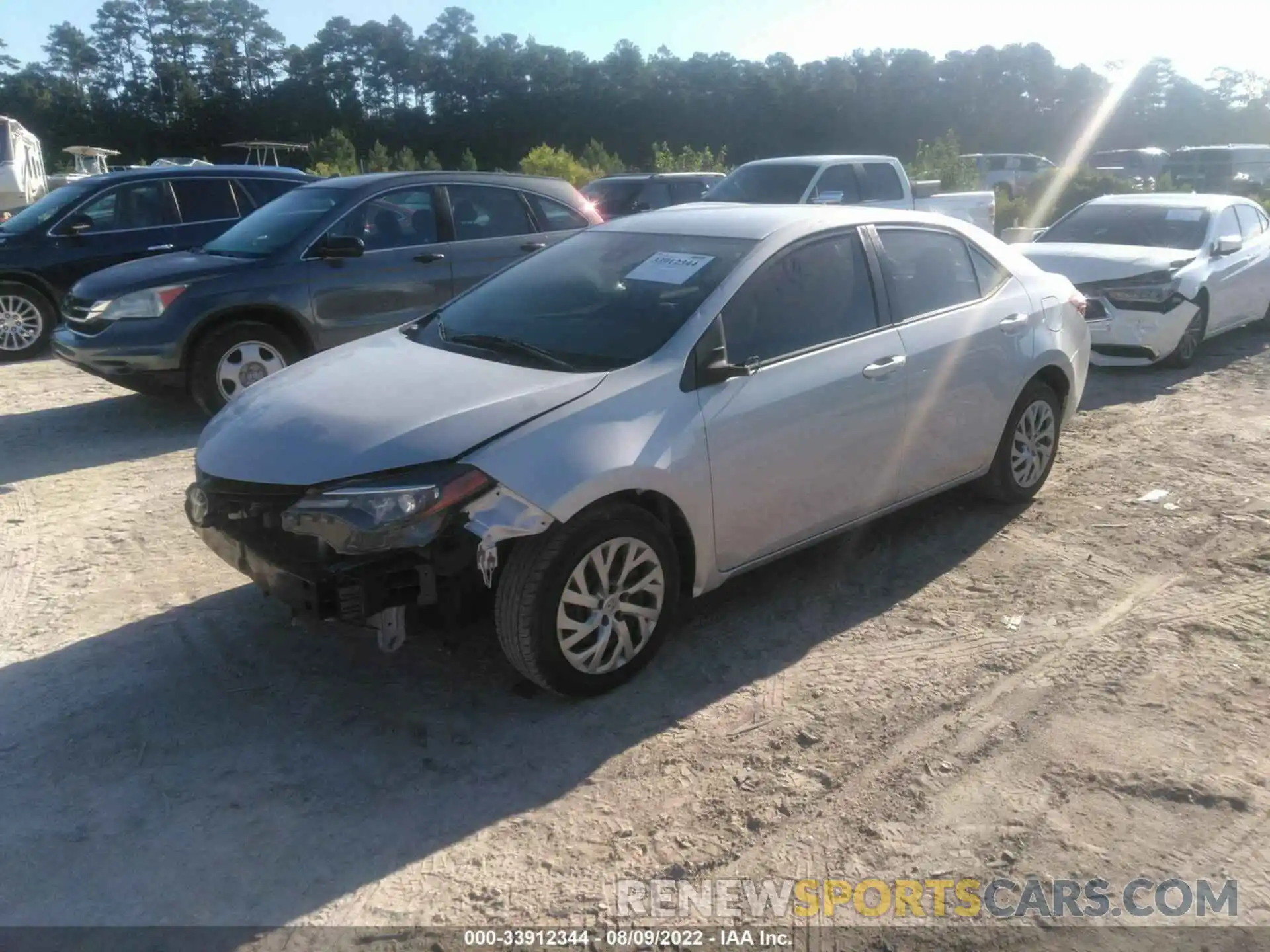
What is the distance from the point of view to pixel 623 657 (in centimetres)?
394

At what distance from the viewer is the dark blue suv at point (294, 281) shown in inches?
288

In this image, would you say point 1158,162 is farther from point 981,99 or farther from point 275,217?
point 981,99

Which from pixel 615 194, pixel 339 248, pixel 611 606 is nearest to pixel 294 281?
pixel 339 248

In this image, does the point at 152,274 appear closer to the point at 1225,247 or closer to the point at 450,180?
the point at 450,180

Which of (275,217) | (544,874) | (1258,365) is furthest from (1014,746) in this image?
(1258,365)

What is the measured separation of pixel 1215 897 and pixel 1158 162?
114 feet

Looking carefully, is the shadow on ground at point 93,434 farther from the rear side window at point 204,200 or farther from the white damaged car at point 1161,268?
the white damaged car at point 1161,268

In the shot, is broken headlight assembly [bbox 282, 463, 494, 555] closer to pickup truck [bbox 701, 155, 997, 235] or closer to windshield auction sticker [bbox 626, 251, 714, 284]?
windshield auction sticker [bbox 626, 251, 714, 284]

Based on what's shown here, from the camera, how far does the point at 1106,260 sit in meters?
9.48

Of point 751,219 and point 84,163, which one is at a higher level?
point 84,163

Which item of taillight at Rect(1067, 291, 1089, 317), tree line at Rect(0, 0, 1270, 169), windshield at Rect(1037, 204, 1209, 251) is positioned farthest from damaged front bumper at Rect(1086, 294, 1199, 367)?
tree line at Rect(0, 0, 1270, 169)

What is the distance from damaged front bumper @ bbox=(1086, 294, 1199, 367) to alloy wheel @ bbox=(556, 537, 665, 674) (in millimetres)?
6608

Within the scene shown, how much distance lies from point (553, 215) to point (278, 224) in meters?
2.19

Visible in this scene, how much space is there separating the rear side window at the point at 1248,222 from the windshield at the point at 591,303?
833 cm
